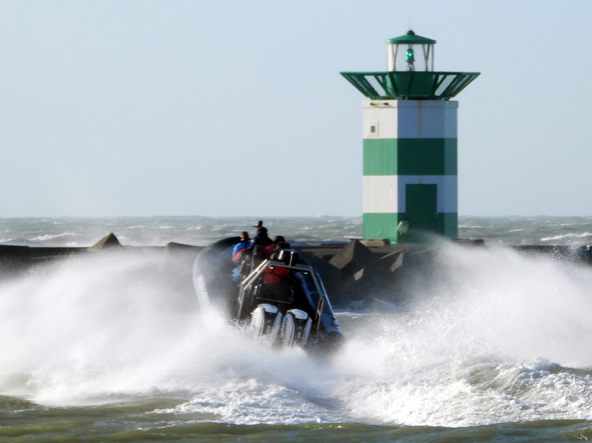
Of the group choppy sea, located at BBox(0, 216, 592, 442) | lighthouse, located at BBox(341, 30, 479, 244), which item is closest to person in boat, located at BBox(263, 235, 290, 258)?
choppy sea, located at BBox(0, 216, 592, 442)

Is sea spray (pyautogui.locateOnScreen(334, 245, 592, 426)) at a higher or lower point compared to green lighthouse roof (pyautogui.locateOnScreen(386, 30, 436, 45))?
lower

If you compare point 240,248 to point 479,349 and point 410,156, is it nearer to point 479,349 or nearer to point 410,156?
point 479,349

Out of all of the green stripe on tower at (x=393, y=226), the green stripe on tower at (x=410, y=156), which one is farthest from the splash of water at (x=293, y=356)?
the green stripe on tower at (x=410, y=156)

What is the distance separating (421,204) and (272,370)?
10.1 m

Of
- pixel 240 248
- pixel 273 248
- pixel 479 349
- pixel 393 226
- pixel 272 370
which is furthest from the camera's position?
pixel 393 226

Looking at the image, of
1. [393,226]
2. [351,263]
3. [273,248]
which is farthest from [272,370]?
[393,226]

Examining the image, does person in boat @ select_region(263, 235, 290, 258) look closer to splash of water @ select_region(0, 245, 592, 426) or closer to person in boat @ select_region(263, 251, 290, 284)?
person in boat @ select_region(263, 251, 290, 284)

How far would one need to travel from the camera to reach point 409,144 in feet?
64.7

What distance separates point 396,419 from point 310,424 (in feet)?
2.51

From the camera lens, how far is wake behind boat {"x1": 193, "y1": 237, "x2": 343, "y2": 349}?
1105cm

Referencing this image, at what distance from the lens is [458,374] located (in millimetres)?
9836

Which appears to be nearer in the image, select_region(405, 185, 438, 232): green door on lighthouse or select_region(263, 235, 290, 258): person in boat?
select_region(263, 235, 290, 258): person in boat

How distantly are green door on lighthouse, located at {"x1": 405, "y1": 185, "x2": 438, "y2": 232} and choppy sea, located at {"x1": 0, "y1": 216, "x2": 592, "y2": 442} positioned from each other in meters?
3.27

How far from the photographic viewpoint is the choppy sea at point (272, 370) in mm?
8133
